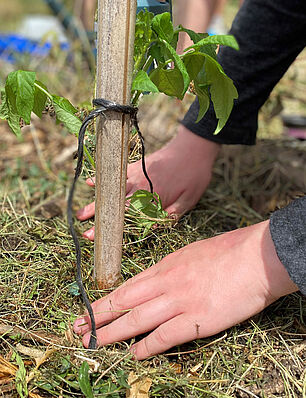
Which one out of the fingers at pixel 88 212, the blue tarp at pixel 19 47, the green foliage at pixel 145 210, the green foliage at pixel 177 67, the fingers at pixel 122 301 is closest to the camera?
the green foliage at pixel 177 67

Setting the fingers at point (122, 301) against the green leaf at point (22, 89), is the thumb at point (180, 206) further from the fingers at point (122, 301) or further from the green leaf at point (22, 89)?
the green leaf at point (22, 89)

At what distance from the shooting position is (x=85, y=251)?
3.74 feet

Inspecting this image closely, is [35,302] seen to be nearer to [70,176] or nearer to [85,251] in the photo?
[85,251]

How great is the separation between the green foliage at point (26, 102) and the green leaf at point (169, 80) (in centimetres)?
17

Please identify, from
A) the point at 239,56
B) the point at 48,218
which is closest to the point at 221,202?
Result: the point at 239,56

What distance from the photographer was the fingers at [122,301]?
3.09ft

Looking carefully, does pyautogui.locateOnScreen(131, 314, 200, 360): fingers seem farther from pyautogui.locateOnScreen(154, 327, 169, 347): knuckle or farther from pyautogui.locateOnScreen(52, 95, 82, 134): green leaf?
pyautogui.locateOnScreen(52, 95, 82, 134): green leaf

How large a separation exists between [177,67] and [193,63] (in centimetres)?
5

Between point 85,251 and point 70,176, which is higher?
point 85,251

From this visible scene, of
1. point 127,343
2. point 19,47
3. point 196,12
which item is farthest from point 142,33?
point 19,47

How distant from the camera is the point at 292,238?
2.93 feet

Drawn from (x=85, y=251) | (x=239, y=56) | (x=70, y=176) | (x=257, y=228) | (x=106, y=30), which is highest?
(x=106, y=30)

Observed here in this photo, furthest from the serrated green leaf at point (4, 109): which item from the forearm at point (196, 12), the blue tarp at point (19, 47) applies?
the blue tarp at point (19, 47)

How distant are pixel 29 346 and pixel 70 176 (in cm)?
94
